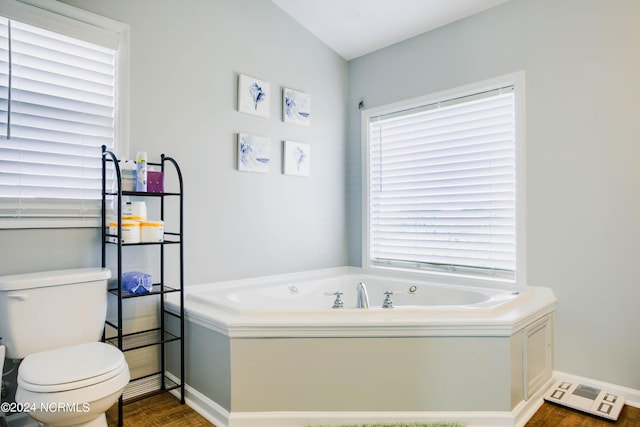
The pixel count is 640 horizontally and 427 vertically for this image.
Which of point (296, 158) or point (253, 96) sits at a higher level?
point (253, 96)

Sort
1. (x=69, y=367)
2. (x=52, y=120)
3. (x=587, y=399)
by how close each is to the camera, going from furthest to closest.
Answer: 1. (x=587, y=399)
2. (x=52, y=120)
3. (x=69, y=367)

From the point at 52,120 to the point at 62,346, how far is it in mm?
1129

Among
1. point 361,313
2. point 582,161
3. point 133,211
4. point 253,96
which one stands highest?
point 253,96

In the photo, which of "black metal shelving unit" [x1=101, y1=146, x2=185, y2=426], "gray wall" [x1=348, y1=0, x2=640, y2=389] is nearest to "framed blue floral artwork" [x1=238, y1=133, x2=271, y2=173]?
"black metal shelving unit" [x1=101, y1=146, x2=185, y2=426]

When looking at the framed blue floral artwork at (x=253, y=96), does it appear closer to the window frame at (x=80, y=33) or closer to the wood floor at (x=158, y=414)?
the window frame at (x=80, y=33)

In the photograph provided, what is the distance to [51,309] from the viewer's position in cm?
189

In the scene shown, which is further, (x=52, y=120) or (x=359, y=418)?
(x=52, y=120)

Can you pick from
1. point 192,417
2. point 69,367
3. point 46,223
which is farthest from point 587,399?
point 46,223

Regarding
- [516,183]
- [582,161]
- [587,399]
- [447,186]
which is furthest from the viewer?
[447,186]

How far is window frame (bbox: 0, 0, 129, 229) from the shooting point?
2000 mm

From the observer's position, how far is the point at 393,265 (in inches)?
135

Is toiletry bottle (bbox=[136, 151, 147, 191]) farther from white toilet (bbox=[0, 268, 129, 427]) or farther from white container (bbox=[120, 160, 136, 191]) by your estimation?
white toilet (bbox=[0, 268, 129, 427])

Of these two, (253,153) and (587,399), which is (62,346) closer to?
(253,153)

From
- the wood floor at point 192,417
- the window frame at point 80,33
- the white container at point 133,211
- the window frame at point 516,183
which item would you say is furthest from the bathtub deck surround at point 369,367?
the window frame at point 80,33
